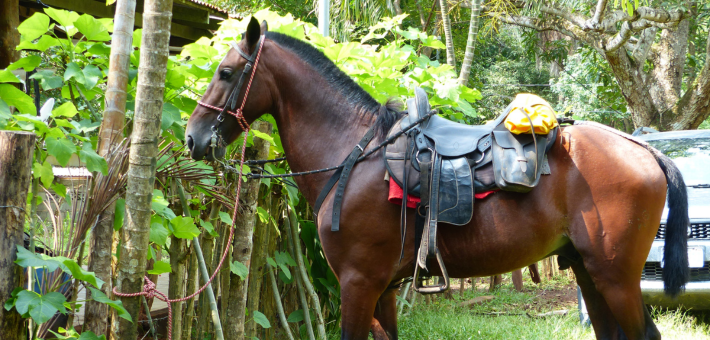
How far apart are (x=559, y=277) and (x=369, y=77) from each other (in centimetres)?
660

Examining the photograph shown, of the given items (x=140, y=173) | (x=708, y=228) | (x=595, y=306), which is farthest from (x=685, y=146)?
(x=140, y=173)

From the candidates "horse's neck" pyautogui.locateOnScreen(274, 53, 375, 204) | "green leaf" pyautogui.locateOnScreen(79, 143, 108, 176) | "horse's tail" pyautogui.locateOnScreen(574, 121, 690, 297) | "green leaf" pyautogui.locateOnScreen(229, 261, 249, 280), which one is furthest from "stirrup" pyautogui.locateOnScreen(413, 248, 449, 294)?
"green leaf" pyautogui.locateOnScreen(79, 143, 108, 176)

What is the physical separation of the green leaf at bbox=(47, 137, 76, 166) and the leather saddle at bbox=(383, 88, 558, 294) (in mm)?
1441

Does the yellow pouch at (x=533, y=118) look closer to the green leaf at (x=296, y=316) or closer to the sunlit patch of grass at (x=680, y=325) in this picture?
the green leaf at (x=296, y=316)

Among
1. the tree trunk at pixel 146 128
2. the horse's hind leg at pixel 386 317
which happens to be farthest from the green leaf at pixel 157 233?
the horse's hind leg at pixel 386 317

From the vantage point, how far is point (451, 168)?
280 cm

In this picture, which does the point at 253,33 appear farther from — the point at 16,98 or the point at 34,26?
the point at 16,98

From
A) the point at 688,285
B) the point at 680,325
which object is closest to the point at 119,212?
the point at 688,285

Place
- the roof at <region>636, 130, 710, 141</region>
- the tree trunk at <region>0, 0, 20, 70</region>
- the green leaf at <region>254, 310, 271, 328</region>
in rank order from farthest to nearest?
1. the roof at <region>636, 130, 710, 141</region>
2. the tree trunk at <region>0, 0, 20, 70</region>
3. the green leaf at <region>254, 310, 271, 328</region>

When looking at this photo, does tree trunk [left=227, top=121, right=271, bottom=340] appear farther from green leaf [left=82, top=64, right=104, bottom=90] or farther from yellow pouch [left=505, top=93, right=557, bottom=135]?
yellow pouch [left=505, top=93, right=557, bottom=135]

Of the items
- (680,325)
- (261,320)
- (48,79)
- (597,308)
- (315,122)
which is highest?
(48,79)

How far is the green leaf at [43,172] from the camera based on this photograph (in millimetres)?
2248

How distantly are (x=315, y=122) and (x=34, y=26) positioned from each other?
1.36 metres

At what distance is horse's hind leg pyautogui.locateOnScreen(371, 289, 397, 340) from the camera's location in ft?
10.8
